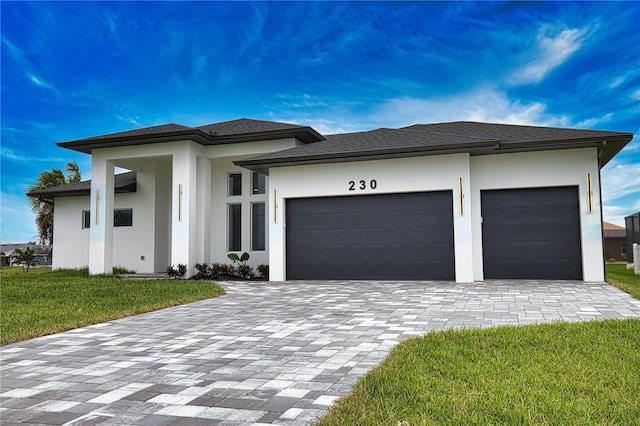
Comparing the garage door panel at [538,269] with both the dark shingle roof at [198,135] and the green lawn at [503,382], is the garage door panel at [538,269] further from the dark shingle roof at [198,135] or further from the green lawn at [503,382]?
the green lawn at [503,382]

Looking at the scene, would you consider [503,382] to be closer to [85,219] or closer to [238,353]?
[238,353]

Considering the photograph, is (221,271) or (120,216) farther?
(120,216)

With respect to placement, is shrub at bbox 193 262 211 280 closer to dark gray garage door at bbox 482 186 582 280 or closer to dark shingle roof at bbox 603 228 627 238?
dark gray garage door at bbox 482 186 582 280

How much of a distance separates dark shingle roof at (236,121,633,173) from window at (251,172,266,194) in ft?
5.41

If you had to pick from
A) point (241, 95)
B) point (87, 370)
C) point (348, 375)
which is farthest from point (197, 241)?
point (348, 375)

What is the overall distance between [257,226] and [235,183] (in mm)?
1720

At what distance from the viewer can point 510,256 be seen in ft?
39.1

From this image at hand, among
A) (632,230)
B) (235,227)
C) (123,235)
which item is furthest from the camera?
(632,230)

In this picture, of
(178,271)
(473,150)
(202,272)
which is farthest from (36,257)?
(473,150)

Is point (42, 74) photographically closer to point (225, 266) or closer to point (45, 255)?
point (225, 266)

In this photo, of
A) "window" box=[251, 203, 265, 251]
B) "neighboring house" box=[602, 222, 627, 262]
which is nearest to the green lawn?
"window" box=[251, 203, 265, 251]

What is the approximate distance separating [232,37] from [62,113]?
956 cm

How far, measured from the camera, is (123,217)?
17844 mm

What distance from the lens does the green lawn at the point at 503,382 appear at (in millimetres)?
2803
